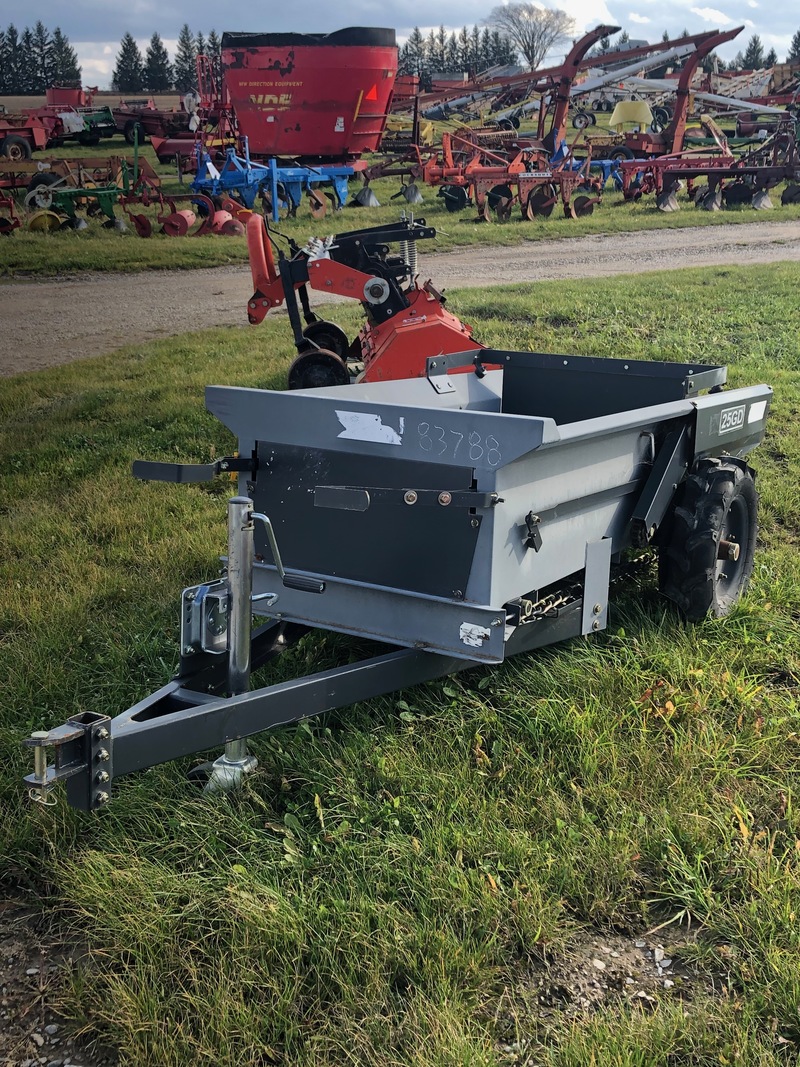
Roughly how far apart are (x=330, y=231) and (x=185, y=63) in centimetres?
6561

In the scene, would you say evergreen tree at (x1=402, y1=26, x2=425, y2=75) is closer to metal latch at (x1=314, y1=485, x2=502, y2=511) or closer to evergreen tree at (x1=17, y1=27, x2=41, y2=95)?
evergreen tree at (x1=17, y1=27, x2=41, y2=95)

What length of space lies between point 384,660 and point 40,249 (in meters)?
14.8

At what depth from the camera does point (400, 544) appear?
3180 millimetres

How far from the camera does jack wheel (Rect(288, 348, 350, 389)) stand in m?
7.43

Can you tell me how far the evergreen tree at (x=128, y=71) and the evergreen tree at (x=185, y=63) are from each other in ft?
8.53

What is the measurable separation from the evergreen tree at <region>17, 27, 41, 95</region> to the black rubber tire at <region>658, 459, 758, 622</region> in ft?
230

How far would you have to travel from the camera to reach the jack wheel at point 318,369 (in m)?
7.43

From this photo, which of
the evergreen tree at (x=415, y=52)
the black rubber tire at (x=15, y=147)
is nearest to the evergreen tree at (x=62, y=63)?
the evergreen tree at (x=415, y=52)

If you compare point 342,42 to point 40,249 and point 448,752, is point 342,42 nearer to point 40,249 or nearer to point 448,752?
point 40,249

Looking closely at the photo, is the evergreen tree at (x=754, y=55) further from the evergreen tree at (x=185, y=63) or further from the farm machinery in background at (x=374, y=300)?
the farm machinery in background at (x=374, y=300)

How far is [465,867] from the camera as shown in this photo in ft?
8.95

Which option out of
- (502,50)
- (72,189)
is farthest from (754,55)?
(72,189)

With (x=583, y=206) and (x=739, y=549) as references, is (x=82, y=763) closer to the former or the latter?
(x=739, y=549)

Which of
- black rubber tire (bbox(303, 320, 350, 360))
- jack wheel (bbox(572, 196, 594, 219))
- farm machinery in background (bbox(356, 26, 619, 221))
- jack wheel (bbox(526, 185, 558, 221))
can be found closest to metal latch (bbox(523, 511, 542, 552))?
black rubber tire (bbox(303, 320, 350, 360))
